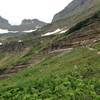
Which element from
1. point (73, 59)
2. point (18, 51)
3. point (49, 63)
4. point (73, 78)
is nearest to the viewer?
point (73, 78)

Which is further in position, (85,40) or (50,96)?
(85,40)

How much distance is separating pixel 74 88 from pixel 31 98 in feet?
14.3

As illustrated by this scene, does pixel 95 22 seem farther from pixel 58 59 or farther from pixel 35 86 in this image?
pixel 35 86

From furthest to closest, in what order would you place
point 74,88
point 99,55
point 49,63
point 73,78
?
→ point 49,63
point 99,55
point 73,78
point 74,88

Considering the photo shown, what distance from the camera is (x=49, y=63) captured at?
69.8 meters

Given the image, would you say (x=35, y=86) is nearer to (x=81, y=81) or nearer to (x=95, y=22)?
(x=81, y=81)

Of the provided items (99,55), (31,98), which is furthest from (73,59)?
(31,98)

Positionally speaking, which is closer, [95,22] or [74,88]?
[74,88]

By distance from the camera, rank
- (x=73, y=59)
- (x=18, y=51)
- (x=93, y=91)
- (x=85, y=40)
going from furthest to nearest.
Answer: (x=18, y=51)
(x=85, y=40)
(x=73, y=59)
(x=93, y=91)

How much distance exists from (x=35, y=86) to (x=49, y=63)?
26.8 m

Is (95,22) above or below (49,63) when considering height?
above

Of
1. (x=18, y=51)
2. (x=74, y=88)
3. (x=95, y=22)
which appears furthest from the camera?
(x=18, y=51)

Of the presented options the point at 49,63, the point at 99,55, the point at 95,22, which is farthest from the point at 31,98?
the point at 95,22

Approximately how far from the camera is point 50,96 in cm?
3653
